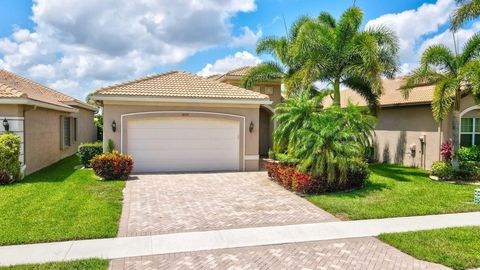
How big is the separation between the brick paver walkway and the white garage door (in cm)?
972

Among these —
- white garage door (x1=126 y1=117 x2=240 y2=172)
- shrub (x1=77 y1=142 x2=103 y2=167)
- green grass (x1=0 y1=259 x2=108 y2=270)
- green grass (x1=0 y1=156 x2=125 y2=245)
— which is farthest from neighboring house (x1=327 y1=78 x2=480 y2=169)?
green grass (x1=0 y1=259 x2=108 y2=270)

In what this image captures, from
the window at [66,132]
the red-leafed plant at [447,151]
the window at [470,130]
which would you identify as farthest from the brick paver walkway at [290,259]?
the window at [66,132]

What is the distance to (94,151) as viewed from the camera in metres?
16.5

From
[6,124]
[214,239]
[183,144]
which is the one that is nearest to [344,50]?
[183,144]

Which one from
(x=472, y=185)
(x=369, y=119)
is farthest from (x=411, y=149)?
(x=369, y=119)

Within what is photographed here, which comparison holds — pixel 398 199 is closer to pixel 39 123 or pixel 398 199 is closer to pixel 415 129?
pixel 415 129

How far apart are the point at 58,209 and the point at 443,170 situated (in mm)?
13909

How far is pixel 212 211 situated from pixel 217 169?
7.09m

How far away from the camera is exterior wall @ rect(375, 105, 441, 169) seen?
1700 centimetres

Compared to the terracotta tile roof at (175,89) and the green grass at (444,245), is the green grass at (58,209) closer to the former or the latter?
the terracotta tile roof at (175,89)

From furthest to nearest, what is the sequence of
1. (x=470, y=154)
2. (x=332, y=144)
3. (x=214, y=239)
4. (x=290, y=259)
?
(x=470, y=154) → (x=332, y=144) → (x=214, y=239) → (x=290, y=259)

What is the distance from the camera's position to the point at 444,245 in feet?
22.5

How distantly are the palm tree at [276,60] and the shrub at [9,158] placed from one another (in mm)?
12175

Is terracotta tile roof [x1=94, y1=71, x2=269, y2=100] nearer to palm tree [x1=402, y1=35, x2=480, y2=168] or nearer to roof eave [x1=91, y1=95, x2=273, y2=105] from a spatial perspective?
roof eave [x1=91, y1=95, x2=273, y2=105]
